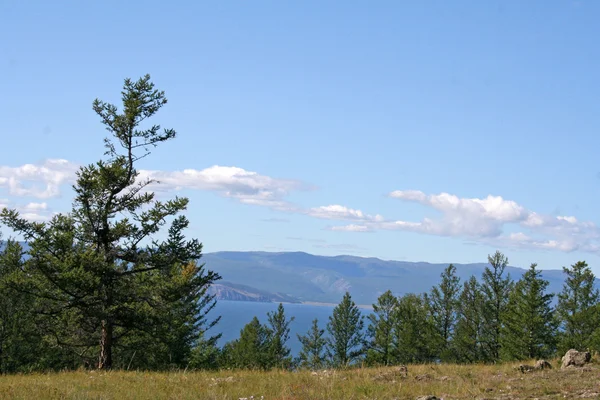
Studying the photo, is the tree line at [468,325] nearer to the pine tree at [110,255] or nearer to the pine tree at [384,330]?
the pine tree at [384,330]

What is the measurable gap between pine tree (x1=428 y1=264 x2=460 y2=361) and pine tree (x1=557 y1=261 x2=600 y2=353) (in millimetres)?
11156

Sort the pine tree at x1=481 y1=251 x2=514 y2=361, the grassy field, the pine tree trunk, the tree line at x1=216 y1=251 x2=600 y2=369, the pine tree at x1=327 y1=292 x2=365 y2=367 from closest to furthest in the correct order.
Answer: the grassy field, the pine tree trunk, the tree line at x1=216 y1=251 x2=600 y2=369, the pine tree at x1=481 y1=251 x2=514 y2=361, the pine tree at x1=327 y1=292 x2=365 y2=367

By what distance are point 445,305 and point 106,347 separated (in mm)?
47018

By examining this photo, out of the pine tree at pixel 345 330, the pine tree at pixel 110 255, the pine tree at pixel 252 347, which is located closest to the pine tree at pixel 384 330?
the pine tree at pixel 345 330

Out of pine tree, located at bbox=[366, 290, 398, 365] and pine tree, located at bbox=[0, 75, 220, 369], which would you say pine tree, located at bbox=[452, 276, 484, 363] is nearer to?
pine tree, located at bbox=[366, 290, 398, 365]

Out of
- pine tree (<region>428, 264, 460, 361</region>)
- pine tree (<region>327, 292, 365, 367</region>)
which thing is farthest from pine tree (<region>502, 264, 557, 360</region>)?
pine tree (<region>327, 292, 365, 367</region>)

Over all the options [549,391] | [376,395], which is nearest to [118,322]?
[376,395]

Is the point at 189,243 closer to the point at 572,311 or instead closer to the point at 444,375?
the point at 444,375

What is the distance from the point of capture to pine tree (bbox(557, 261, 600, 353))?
4766 centimetres

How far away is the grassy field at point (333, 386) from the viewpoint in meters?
10.2

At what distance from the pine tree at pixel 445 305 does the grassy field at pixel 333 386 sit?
46.0 meters

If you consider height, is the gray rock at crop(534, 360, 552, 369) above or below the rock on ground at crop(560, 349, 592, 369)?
below

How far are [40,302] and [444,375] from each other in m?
15.0

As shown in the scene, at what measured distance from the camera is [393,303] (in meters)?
63.3
